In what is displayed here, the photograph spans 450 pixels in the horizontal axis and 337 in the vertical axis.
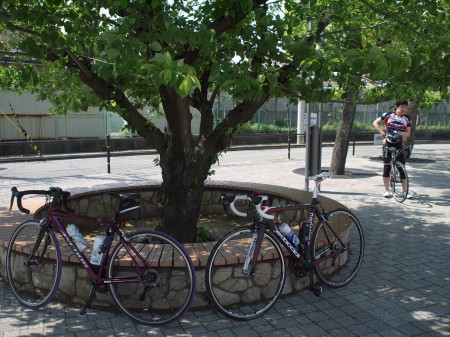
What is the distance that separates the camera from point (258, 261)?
14.1 ft

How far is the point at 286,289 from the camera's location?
179 inches

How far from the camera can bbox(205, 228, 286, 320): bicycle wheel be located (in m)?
4.09

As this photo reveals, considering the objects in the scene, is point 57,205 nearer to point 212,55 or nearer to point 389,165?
point 212,55

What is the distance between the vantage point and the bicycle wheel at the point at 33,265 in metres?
4.23

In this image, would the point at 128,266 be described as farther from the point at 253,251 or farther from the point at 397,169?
the point at 397,169

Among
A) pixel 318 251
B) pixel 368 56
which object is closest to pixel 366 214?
pixel 318 251

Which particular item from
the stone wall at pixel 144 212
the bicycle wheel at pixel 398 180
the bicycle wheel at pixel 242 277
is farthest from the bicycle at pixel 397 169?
the bicycle wheel at pixel 242 277

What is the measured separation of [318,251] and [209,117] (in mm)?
2216

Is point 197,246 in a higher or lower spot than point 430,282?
higher

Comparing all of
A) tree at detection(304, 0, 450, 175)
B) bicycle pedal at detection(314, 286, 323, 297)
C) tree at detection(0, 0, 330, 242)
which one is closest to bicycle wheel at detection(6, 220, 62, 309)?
→ tree at detection(0, 0, 330, 242)

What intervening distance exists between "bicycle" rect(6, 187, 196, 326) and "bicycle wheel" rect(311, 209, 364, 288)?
1375 millimetres

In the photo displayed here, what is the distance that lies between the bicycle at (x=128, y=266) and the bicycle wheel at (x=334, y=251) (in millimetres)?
1375

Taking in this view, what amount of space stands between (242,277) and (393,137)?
19.8ft

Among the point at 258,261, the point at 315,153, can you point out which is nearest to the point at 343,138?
the point at 315,153
